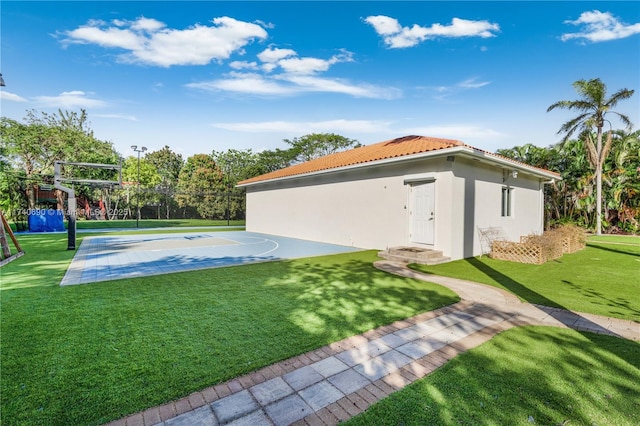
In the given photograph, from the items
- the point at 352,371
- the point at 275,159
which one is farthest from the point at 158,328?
the point at 275,159

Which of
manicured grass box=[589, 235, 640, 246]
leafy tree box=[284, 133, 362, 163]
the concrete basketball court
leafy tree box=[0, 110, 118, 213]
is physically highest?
leafy tree box=[284, 133, 362, 163]

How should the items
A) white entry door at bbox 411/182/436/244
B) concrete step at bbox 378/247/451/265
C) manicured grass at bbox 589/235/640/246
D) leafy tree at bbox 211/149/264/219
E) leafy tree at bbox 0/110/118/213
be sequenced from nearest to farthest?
concrete step at bbox 378/247/451/265, white entry door at bbox 411/182/436/244, manicured grass at bbox 589/235/640/246, leafy tree at bbox 0/110/118/213, leafy tree at bbox 211/149/264/219

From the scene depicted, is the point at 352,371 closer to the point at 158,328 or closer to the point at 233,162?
the point at 158,328

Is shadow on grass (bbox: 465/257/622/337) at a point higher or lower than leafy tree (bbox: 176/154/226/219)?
lower

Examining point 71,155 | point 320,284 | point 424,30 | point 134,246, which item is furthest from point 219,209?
point 320,284

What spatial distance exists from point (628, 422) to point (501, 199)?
10484 mm

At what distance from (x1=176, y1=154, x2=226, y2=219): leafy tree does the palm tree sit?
99.6 ft

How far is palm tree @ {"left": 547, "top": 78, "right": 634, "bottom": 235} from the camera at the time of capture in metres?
18.0

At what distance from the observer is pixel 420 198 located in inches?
393

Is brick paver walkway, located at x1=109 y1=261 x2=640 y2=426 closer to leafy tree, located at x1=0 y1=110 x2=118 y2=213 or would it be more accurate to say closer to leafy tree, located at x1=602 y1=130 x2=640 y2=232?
leafy tree, located at x1=602 y1=130 x2=640 y2=232

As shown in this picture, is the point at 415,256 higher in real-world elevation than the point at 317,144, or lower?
lower

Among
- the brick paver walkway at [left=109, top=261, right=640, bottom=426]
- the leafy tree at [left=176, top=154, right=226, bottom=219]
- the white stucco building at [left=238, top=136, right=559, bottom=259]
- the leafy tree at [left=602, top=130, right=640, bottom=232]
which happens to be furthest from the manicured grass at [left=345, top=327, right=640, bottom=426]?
the leafy tree at [left=176, top=154, right=226, bottom=219]

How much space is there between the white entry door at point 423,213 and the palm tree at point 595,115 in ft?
52.2

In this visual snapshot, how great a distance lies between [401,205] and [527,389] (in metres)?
8.17
